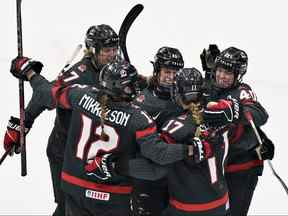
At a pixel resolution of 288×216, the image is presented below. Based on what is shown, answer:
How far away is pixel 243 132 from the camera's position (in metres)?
4.00

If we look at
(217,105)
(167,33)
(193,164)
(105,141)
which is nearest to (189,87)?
(217,105)

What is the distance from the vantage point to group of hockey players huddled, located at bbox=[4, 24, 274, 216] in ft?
11.2

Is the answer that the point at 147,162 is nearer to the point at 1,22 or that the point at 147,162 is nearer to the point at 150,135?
the point at 150,135

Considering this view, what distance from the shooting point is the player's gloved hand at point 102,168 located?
11.3 ft

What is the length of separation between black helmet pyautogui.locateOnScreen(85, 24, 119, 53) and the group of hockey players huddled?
0.29m

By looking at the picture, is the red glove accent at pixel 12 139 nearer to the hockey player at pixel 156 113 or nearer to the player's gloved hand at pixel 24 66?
the player's gloved hand at pixel 24 66

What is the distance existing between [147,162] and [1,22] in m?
5.23

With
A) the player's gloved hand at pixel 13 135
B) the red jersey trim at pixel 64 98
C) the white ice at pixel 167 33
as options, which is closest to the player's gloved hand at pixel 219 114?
the red jersey trim at pixel 64 98

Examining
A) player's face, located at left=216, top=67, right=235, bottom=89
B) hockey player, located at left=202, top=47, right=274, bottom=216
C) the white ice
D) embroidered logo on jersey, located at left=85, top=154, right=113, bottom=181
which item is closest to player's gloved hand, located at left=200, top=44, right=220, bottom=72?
hockey player, located at left=202, top=47, right=274, bottom=216

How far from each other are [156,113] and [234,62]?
0.59 meters

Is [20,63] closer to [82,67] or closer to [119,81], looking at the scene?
[82,67]

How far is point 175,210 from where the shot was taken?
3.58 meters

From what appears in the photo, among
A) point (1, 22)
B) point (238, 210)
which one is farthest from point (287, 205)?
point (1, 22)

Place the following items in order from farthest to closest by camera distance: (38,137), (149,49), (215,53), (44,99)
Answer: (149,49)
(38,137)
(215,53)
(44,99)
